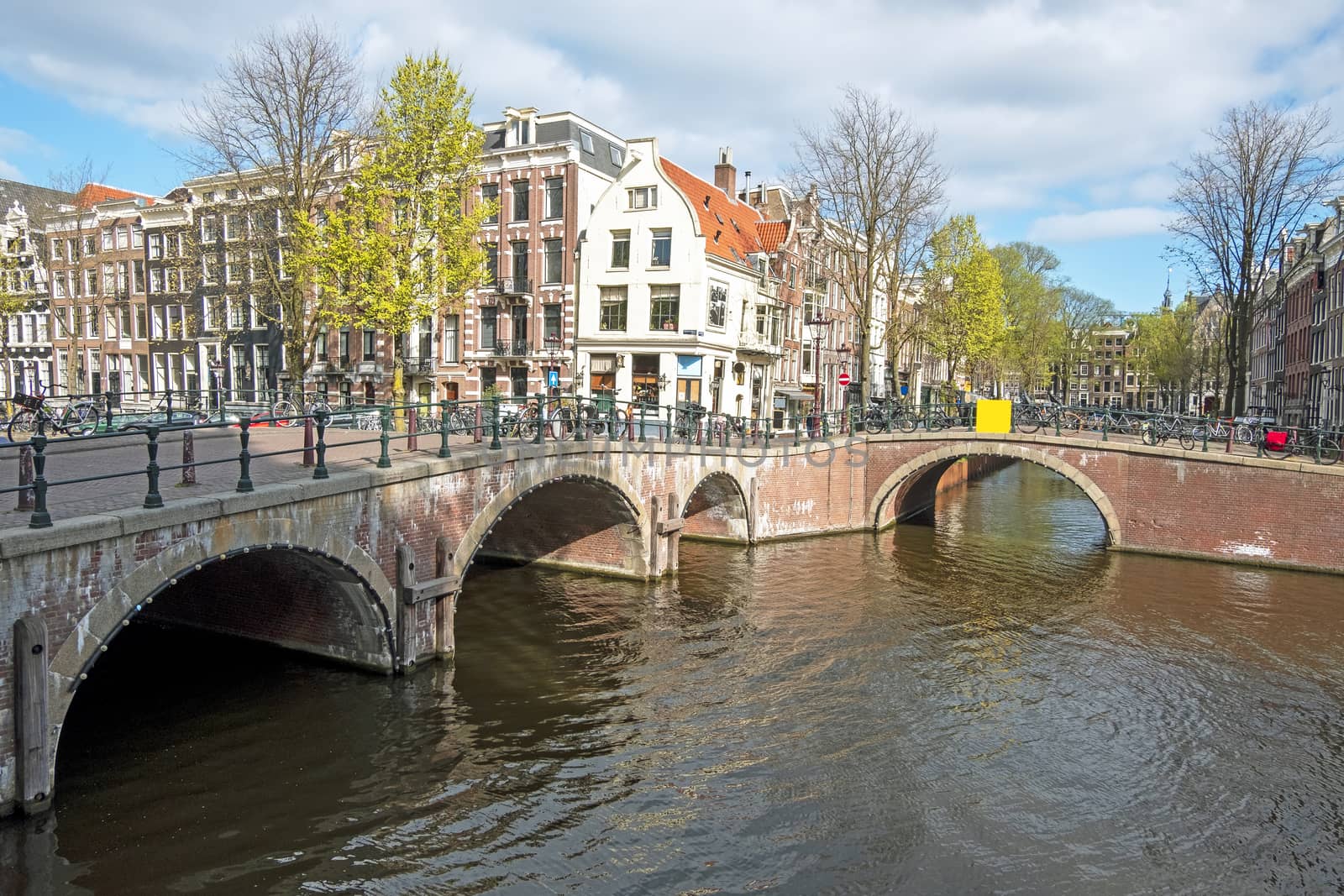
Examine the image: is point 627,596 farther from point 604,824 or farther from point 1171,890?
point 1171,890

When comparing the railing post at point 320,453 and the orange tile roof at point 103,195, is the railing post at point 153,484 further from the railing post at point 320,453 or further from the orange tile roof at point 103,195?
the orange tile roof at point 103,195

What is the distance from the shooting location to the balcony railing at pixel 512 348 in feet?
111

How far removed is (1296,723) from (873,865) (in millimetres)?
8012

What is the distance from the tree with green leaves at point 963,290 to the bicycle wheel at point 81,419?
111ft

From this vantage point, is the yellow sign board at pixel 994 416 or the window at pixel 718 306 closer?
the yellow sign board at pixel 994 416

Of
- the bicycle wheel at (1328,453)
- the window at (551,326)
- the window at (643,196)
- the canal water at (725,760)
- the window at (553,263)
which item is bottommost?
the canal water at (725,760)

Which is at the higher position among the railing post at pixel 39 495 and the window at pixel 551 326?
the window at pixel 551 326

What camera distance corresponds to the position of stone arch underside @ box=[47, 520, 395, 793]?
8969mm

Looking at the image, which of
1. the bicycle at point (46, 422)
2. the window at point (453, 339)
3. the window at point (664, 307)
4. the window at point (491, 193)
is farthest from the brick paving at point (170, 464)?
the window at point (491, 193)

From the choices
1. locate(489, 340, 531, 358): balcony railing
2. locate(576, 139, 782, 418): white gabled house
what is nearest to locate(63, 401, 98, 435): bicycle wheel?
locate(489, 340, 531, 358): balcony railing

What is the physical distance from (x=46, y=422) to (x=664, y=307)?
20786 mm

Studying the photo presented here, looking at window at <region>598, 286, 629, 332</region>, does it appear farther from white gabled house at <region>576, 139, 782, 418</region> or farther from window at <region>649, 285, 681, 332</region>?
window at <region>649, 285, 681, 332</region>

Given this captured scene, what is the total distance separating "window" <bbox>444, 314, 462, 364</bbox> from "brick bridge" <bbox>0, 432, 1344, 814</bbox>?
15442 mm

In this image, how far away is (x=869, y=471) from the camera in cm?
2677
